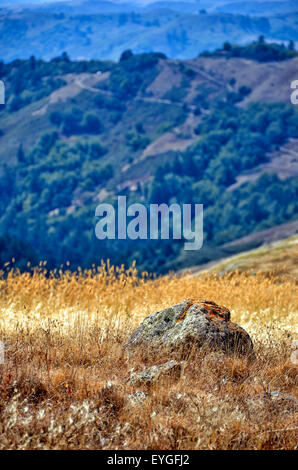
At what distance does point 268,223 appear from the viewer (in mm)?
145625

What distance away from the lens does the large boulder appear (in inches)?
258

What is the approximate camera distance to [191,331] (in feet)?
21.6

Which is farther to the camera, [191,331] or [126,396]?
[191,331]

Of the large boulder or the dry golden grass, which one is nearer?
the dry golden grass

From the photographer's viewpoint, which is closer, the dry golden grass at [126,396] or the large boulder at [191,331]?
the dry golden grass at [126,396]

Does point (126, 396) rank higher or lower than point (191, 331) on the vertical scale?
lower

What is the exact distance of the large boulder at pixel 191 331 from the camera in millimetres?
6547

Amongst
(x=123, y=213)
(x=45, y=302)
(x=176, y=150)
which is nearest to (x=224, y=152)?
(x=176, y=150)

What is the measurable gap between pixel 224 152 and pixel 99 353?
195 m

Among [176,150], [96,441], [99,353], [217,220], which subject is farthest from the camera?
[176,150]

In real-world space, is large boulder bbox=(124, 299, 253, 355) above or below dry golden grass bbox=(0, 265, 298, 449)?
above

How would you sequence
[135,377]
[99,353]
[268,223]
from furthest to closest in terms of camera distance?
1. [268,223]
2. [99,353]
3. [135,377]

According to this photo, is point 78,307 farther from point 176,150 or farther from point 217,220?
point 176,150

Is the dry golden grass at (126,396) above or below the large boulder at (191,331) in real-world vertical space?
below
